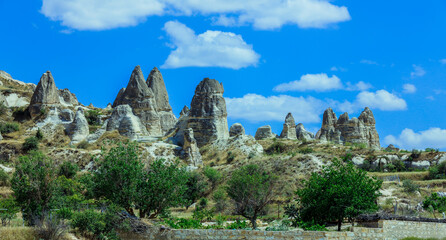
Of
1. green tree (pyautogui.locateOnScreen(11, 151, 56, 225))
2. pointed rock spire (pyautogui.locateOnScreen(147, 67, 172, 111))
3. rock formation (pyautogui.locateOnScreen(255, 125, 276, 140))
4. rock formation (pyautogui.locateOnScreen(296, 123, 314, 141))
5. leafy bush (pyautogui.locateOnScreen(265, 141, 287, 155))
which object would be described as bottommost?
green tree (pyautogui.locateOnScreen(11, 151, 56, 225))

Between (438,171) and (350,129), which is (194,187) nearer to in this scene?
(438,171)

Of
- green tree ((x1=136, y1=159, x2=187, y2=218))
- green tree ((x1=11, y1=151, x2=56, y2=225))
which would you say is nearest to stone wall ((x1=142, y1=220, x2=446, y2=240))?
green tree ((x1=136, y1=159, x2=187, y2=218))

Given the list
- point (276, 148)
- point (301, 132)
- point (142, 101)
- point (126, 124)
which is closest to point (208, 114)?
point (276, 148)

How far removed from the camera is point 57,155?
52.1m

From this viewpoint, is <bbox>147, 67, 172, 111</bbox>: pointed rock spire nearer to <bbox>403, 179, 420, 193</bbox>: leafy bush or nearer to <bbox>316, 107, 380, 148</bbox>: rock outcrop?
<bbox>316, 107, 380, 148</bbox>: rock outcrop

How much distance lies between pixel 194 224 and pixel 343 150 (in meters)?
38.6

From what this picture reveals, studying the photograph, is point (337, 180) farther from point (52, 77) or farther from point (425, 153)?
point (52, 77)

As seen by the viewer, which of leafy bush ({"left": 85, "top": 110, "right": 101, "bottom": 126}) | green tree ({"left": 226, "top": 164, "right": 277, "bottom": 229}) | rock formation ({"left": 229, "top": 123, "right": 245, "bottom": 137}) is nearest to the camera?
green tree ({"left": 226, "top": 164, "right": 277, "bottom": 229})

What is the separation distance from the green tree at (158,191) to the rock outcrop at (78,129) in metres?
37.9

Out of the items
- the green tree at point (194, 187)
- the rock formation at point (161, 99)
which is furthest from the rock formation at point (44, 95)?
the green tree at point (194, 187)

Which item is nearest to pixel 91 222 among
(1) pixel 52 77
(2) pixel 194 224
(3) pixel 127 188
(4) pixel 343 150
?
(3) pixel 127 188

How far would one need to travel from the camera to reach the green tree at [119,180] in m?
22.1

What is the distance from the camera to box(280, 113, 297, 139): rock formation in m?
74.8

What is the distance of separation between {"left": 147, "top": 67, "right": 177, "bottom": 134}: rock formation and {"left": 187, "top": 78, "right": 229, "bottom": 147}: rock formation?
9.11 m
